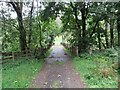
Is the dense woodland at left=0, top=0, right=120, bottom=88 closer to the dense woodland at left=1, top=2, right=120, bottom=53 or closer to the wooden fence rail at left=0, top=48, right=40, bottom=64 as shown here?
the dense woodland at left=1, top=2, right=120, bottom=53

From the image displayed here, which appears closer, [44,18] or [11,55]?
[11,55]

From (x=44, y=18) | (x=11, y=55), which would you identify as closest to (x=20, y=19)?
(x=44, y=18)

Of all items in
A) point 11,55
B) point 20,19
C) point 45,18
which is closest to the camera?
point 11,55

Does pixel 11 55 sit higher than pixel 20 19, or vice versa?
pixel 20 19

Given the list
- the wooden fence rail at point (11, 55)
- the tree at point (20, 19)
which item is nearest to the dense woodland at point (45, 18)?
the tree at point (20, 19)

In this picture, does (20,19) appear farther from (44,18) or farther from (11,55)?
(11,55)

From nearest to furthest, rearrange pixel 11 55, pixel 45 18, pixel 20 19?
pixel 11 55 → pixel 20 19 → pixel 45 18


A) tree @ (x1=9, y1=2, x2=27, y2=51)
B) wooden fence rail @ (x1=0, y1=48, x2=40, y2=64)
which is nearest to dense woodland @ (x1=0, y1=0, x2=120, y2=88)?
tree @ (x1=9, y1=2, x2=27, y2=51)

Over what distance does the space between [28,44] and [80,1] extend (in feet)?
23.1

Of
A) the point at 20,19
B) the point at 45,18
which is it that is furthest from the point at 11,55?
the point at 45,18

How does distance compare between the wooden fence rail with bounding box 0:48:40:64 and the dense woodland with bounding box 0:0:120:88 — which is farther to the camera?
the dense woodland with bounding box 0:0:120:88

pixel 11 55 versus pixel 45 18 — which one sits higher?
pixel 45 18

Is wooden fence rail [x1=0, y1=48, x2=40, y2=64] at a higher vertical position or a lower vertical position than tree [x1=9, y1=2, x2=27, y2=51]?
lower

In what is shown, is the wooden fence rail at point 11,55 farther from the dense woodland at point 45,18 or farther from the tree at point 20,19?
the tree at point 20,19
